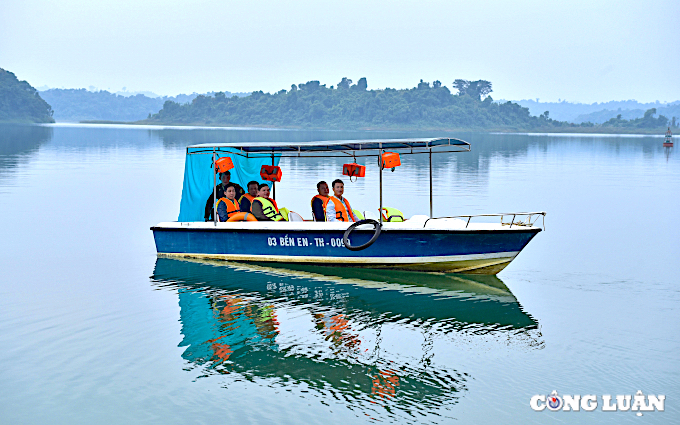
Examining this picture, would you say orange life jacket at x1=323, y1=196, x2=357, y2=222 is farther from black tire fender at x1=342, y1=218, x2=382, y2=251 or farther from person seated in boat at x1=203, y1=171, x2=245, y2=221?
person seated in boat at x1=203, y1=171, x2=245, y2=221

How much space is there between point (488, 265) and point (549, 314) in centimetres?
224

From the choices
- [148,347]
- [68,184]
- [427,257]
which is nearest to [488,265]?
[427,257]

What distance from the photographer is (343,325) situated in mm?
10555

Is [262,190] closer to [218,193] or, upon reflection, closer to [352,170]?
[218,193]

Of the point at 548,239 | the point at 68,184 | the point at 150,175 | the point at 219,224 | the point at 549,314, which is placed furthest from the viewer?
the point at 150,175

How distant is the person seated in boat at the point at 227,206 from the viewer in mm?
14555

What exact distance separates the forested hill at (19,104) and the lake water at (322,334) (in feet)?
612

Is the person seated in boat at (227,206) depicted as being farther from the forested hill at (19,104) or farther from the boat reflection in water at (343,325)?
the forested hill at (19,104)

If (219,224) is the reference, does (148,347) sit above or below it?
below

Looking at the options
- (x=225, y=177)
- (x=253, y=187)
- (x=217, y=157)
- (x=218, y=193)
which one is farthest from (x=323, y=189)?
(x=217, y=157)

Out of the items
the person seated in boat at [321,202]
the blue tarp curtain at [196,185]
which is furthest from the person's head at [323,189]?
the blue tarp curtain at [196,185]

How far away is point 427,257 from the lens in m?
13.2

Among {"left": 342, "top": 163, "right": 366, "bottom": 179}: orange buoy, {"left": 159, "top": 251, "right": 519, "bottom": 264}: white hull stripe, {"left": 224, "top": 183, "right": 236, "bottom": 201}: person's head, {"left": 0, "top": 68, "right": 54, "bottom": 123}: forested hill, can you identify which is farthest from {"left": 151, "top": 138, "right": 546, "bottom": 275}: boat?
{"left": 0, "top": 68, "right": 54, "bottom": 123}: forested hill

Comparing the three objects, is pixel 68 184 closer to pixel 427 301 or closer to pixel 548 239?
pixel 548 239
